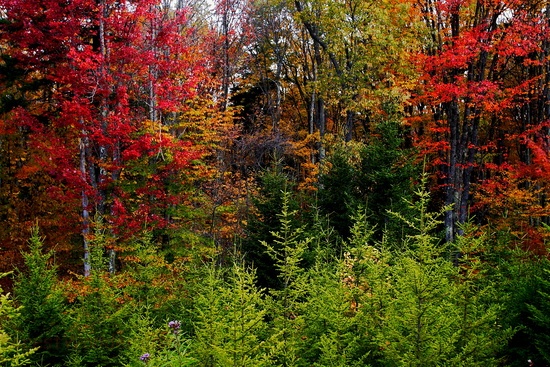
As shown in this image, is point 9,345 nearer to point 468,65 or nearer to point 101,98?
point 101,98

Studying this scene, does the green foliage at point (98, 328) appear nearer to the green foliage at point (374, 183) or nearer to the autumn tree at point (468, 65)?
the green foliage at point (374, 183)

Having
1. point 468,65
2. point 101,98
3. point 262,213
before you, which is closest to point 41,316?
point 101,98

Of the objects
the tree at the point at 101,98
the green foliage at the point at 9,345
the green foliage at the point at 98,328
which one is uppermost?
the tree at the point at 101,98

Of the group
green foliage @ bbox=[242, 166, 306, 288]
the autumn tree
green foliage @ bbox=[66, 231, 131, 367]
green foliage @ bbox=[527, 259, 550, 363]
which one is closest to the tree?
green foliage @ bbox=[242, 166, 306, 288]

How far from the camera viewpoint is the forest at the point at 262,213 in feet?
18.2

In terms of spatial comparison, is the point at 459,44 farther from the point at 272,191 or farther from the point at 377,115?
the point at 272,191

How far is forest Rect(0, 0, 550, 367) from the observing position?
218 inches

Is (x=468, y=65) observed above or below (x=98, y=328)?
above

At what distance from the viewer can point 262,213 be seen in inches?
588

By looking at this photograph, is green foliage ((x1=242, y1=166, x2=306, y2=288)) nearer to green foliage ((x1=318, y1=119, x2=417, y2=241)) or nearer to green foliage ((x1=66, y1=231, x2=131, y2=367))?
green foliage ((x1=318, y1=119, x2=417, y2=241))

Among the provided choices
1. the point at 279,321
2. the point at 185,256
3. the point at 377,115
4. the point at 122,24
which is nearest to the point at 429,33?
the point at 377,115

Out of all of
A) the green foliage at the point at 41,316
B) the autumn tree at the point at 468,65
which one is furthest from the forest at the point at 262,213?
the autumn tree at the point at 468,65

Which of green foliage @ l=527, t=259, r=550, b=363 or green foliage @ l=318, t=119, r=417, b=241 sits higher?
green foliage @ l=318, t=119, r=417, b=241

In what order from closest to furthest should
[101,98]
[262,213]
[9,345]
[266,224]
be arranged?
[9,345] < [101,98] < [266,224] < [262,213]
